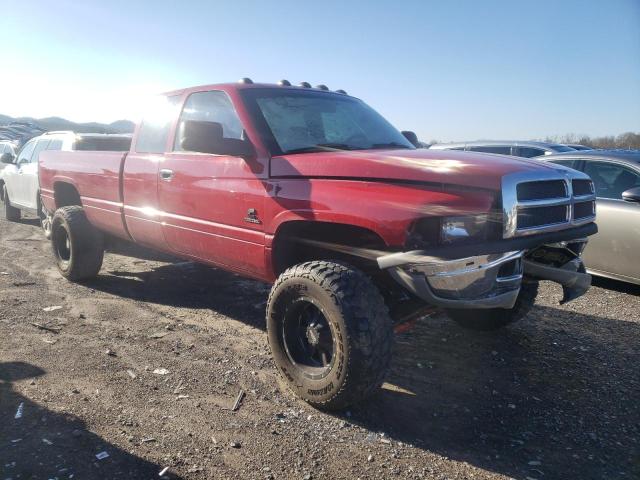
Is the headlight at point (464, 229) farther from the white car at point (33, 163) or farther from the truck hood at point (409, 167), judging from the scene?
the white car at point (33, 163)

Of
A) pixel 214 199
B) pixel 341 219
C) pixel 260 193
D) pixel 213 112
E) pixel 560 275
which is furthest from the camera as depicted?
pixel 213 112

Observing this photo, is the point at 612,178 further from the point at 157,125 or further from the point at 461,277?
the point at 157,125

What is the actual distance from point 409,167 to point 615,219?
12.4ft

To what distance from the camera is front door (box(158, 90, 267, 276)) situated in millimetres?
3570

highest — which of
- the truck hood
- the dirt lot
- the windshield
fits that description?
the windshield

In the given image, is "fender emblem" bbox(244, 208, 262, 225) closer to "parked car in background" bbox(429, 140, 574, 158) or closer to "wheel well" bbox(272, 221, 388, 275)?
"wheel well" bbox(272, 221, 388, 275)

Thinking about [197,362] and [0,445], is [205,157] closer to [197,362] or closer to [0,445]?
[197,362]

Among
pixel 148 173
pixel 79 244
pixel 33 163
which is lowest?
pixel 79 244

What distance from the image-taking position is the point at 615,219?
5.46 m

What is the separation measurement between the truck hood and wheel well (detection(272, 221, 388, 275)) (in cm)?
35

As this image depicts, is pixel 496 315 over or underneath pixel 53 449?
over

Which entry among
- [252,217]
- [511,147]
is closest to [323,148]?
[252,217]

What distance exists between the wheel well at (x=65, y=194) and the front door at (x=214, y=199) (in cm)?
248

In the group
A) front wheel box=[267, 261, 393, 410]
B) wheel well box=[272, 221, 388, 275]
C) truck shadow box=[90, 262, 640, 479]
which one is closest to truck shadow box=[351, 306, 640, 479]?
truck shadow box=[90, 262, 640, 479]
